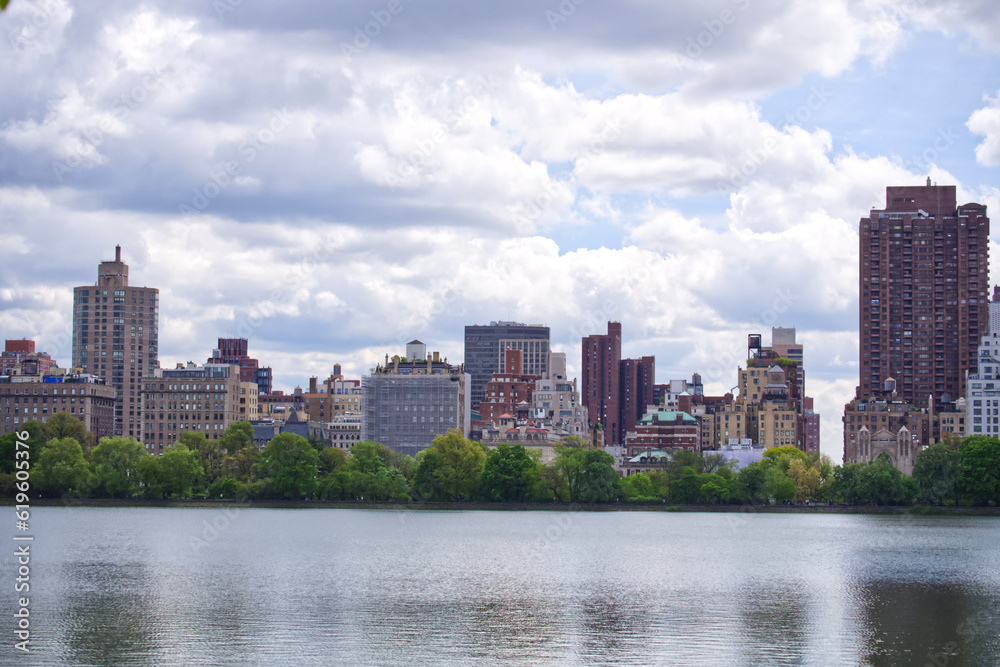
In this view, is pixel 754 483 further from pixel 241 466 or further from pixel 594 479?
pixel 241 466

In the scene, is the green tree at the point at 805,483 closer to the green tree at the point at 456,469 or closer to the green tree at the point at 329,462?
the green tree at the point at 456,469

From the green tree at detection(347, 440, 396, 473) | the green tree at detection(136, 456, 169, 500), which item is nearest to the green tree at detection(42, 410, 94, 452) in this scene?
the green tree at detection(136, 456, 169, 500)

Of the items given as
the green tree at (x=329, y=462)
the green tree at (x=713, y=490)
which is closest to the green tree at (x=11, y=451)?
the green tree at (x=329, y=462)

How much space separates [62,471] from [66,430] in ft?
→ 113

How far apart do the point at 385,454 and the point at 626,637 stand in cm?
13881

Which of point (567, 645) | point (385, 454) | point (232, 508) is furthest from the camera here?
point (385, 454)

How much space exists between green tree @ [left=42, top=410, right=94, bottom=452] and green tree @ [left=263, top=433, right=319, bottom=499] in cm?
3738

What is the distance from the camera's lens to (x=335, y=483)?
167m

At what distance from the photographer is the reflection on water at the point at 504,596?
178ft

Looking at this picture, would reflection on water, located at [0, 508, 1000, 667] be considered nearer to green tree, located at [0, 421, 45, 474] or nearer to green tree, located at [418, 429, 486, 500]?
green tree, located at [418, 429, 486, 500]

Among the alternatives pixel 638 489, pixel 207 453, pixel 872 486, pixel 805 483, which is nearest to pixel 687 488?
pixel 638 489

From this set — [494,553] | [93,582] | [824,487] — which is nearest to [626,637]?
[93,582]

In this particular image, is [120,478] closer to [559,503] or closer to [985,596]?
[559,503]

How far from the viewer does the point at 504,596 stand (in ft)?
234
